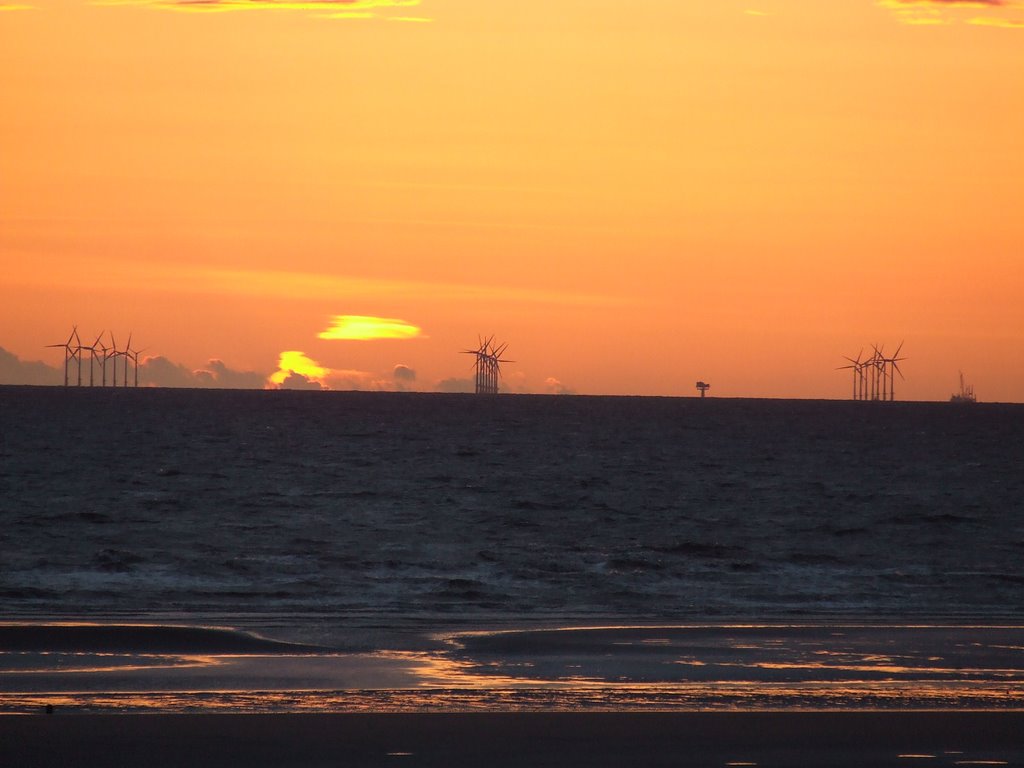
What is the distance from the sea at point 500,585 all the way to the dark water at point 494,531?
0.84ft

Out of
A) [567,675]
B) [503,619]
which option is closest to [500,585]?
[503,619]

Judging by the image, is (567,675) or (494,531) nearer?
(567,675)

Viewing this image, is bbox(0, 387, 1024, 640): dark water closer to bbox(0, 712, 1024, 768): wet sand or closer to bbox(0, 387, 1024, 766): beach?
bbox(0, 387, 1024, 766): beach

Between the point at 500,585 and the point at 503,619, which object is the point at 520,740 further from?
the point at 500,585

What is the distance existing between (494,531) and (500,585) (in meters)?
18.2

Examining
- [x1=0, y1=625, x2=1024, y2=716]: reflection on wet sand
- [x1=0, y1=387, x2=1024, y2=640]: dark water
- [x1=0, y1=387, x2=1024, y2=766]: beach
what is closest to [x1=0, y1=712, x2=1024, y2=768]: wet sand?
[x1=0, y1=387, x2=1024, y2=766]: beach

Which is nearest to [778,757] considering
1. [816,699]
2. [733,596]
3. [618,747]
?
[618,747]

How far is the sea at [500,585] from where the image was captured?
21.4 metres

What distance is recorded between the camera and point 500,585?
128 ft

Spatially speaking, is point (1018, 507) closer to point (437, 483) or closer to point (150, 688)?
point (437, 483)

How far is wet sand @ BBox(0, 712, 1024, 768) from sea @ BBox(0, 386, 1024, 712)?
1036 millimetres

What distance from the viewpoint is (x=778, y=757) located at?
52.8 ft

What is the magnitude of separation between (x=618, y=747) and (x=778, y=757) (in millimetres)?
1926

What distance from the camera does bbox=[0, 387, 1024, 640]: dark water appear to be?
115 feet
